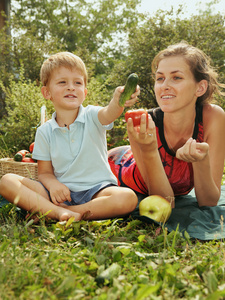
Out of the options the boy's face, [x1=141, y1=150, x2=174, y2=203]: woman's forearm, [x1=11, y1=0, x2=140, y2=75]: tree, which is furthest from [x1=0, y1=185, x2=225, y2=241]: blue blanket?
[x1=11, y1=0, x2=140, y2=75]: tree

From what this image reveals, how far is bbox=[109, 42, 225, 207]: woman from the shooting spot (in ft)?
10.3

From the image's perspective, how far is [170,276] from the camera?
6.17 feet

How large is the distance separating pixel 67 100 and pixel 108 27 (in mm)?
17897

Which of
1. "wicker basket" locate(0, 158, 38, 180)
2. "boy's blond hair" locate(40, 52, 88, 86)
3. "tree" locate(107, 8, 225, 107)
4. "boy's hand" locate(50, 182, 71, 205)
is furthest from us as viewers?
"tree" locate(107, 8, 225, 107)

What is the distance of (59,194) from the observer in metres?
2.98

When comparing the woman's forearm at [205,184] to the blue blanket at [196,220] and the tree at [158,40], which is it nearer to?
the blue blanket at [196,220]

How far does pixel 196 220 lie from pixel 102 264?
124cm

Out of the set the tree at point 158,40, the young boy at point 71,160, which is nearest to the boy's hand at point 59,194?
the young boy at point 71,160

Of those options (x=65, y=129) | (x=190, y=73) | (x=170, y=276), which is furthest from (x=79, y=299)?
(x=190, y=73)

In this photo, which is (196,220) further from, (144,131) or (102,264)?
(102,264)

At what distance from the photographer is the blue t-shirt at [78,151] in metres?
3.19

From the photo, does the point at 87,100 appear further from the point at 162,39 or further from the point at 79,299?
the point at 79,299

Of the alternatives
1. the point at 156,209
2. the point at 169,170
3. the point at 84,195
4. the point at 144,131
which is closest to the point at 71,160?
the point at 84,195

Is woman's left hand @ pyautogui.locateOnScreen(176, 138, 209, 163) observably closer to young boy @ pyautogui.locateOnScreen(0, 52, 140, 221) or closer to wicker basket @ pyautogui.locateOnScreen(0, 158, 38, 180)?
young boy @ pyautogui.locateOnScreen(0, 52, 140, 221)
